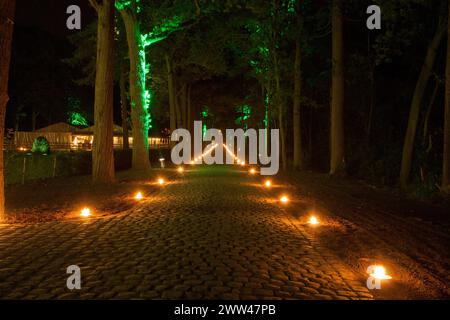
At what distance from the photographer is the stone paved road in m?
6.09

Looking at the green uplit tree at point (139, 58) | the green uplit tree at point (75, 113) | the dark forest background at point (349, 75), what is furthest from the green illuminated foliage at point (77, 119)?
the green uplit tree at point (139, 58)

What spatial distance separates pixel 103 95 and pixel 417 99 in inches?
539

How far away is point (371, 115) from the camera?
31.5m

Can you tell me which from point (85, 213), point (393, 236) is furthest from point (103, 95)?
point (393, 236)

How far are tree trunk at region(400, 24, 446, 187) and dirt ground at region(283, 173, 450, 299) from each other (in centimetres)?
441

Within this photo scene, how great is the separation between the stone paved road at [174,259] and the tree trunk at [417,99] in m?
10.9

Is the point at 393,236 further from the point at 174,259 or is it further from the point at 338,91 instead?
the point at 338,91

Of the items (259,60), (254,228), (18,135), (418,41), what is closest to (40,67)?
(18,135)

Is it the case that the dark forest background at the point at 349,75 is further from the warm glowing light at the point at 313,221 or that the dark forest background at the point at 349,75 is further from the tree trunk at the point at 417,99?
the warm glowing light at the point at 313,221

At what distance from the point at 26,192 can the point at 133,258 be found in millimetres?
11744

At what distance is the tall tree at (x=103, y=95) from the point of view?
20.4m

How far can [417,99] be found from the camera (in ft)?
67.2

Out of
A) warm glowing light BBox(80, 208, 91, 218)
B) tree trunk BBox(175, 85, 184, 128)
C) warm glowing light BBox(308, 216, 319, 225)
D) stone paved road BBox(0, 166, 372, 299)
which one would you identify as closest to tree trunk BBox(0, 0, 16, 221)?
warm glowing light BBox(80, 208, 91, 218)

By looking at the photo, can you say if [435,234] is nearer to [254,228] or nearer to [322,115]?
[254,228]
